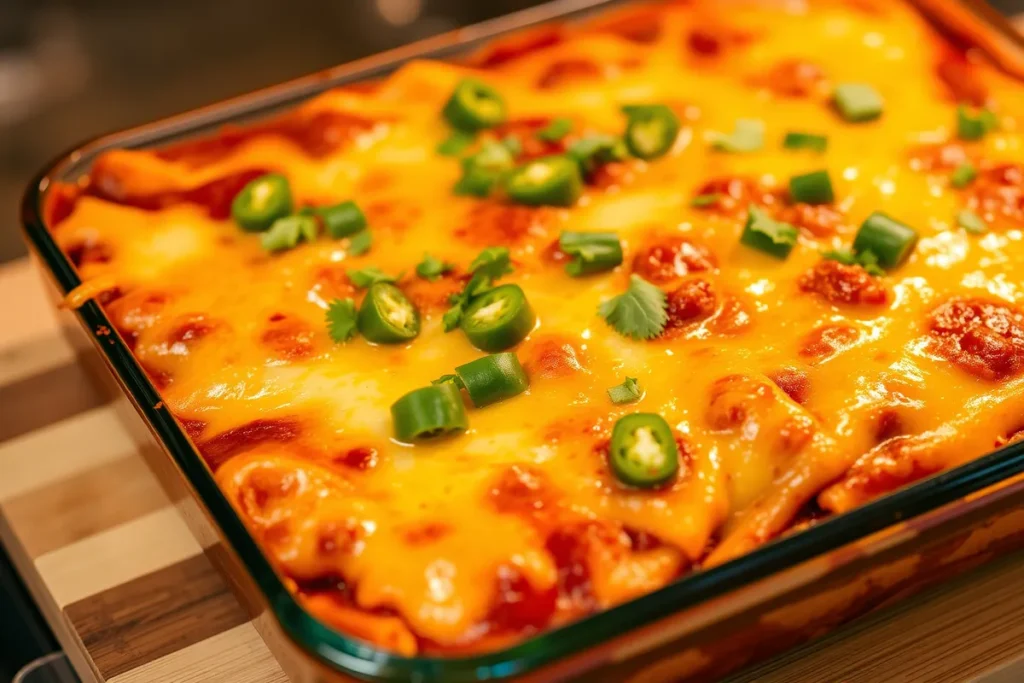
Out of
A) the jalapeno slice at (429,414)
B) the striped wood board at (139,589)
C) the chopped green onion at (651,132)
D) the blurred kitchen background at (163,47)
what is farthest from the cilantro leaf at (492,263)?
the blurred kitchen background at (163,47)

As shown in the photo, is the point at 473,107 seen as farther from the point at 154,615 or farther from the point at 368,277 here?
the point at 154,615

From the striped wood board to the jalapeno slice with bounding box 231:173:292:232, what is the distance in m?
0.44

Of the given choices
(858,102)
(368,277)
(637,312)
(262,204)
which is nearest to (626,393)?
(637,312)

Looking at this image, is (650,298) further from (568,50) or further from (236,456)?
(568,50)

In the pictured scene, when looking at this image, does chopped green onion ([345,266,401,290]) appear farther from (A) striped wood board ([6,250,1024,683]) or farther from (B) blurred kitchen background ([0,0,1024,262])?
(B) blurred kitchen background ([0,0,1024,262])

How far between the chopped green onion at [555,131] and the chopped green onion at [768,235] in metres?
0.49

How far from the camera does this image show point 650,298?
84.7 inches

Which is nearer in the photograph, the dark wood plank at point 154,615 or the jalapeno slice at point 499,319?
the dark wood plank at point 154,615

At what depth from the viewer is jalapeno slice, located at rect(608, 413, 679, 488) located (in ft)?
5.97

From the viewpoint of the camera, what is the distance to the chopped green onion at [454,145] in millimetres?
2627

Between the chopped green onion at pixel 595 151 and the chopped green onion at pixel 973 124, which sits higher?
the chopped green onion at pixel 595 151

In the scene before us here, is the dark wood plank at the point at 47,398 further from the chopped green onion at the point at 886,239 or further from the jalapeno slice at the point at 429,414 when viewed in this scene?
the chopped green onion at the point at 886,239

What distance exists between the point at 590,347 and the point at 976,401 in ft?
2.06

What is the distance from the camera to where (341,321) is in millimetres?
2164
